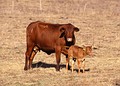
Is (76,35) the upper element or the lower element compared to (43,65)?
lower

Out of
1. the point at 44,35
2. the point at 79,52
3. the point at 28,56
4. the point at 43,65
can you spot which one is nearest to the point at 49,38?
the point at 44,35

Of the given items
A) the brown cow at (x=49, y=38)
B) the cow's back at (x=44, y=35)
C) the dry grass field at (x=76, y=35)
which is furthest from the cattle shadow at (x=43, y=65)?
the cow's back at (x=44, y=35)

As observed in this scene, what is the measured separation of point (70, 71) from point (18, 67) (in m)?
2.01

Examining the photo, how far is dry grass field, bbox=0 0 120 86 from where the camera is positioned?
1258 centimetres

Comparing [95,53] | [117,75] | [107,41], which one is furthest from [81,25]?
[117,75]

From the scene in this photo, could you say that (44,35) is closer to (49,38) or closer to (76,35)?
(49,38)

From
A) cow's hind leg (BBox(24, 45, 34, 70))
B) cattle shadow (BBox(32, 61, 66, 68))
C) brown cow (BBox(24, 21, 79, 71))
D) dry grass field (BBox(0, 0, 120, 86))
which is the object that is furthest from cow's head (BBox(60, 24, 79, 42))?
cattle shadow (BBox(32, 61, 66, 68))

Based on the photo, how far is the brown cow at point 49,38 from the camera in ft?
45.3

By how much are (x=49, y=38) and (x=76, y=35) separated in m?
8.77

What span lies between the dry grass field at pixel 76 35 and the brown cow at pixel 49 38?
2.06 ft

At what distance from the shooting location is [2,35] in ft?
72.6

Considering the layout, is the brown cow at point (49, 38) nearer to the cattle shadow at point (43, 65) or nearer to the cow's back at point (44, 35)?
the cow's back at point (44, 35)

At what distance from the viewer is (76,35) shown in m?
22.9

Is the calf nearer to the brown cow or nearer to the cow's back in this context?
the brown cow
